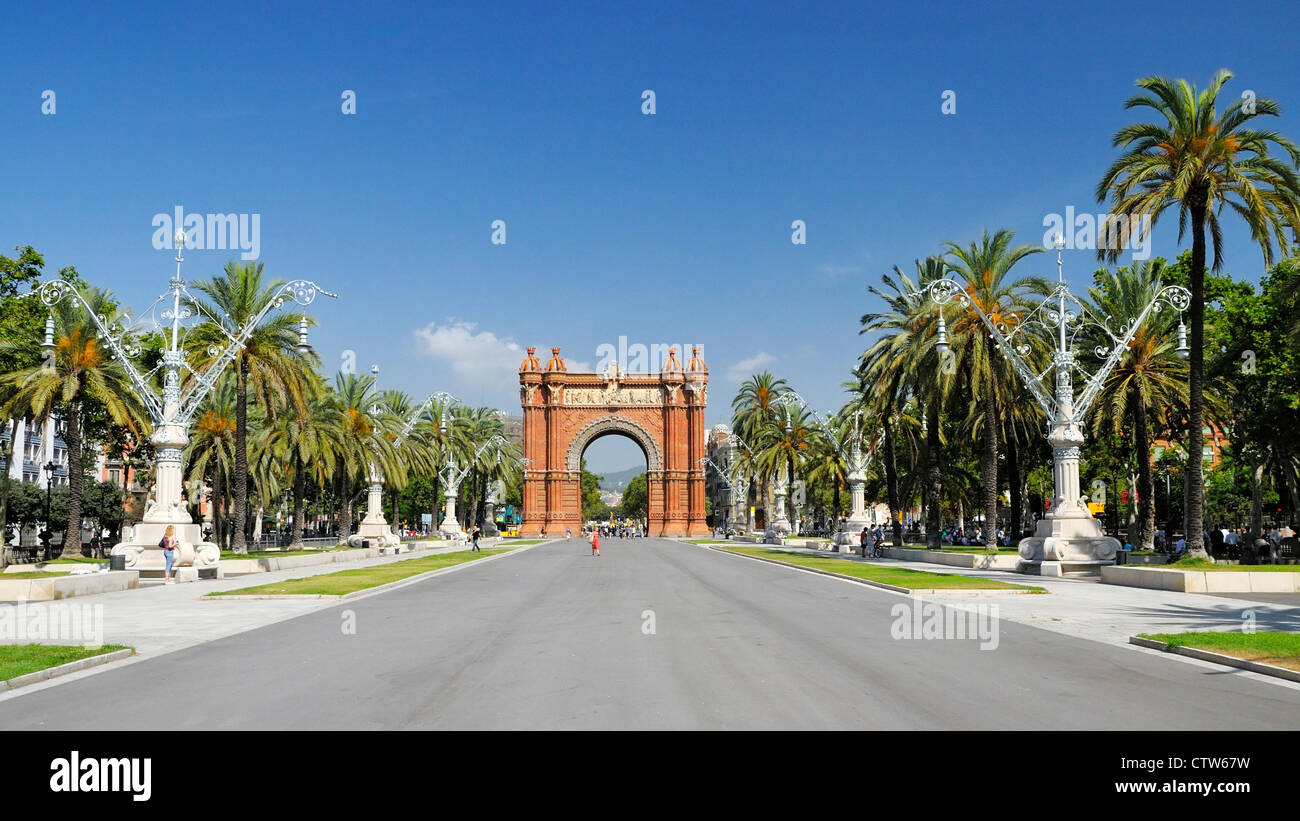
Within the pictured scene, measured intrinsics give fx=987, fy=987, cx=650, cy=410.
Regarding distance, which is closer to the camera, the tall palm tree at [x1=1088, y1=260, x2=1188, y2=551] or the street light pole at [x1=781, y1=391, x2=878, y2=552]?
the tall palm tree at [x1=1088, y1=260, x2=1188, y2=551]

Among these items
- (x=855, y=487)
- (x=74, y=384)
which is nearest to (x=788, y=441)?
(x=855, y=487)

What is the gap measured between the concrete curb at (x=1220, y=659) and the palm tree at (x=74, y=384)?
34582mm

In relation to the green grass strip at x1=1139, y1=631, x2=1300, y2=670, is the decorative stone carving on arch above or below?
above

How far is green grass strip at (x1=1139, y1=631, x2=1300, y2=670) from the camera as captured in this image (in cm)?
1158

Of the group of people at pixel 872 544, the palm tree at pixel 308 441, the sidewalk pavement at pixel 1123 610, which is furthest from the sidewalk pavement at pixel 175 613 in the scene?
the group of people at pixel 872 544

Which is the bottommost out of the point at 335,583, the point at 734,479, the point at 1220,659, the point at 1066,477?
the point at 335,583

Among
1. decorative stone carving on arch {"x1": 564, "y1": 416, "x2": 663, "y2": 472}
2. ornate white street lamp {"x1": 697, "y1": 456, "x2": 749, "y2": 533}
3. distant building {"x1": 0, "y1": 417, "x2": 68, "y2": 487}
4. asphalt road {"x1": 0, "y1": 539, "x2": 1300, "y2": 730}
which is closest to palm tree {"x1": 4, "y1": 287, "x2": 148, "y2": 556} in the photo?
asphalt road {"x1": 0, "y1": 539, "x2": 1300, "y2": 730}

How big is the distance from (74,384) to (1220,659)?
36329 millimetres

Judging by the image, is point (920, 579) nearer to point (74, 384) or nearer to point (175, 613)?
point (175, 613)

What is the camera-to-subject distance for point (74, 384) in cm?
3534

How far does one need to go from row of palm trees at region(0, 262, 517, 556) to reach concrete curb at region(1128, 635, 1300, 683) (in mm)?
29622

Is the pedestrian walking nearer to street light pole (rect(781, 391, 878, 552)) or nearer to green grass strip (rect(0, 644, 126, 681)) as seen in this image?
green grass strip (rect(0, 644, 126, 681))

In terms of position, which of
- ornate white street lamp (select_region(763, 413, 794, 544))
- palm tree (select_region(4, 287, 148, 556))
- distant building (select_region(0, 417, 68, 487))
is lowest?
ornate white street lamp (select_region(763, 413, 794, 544))
